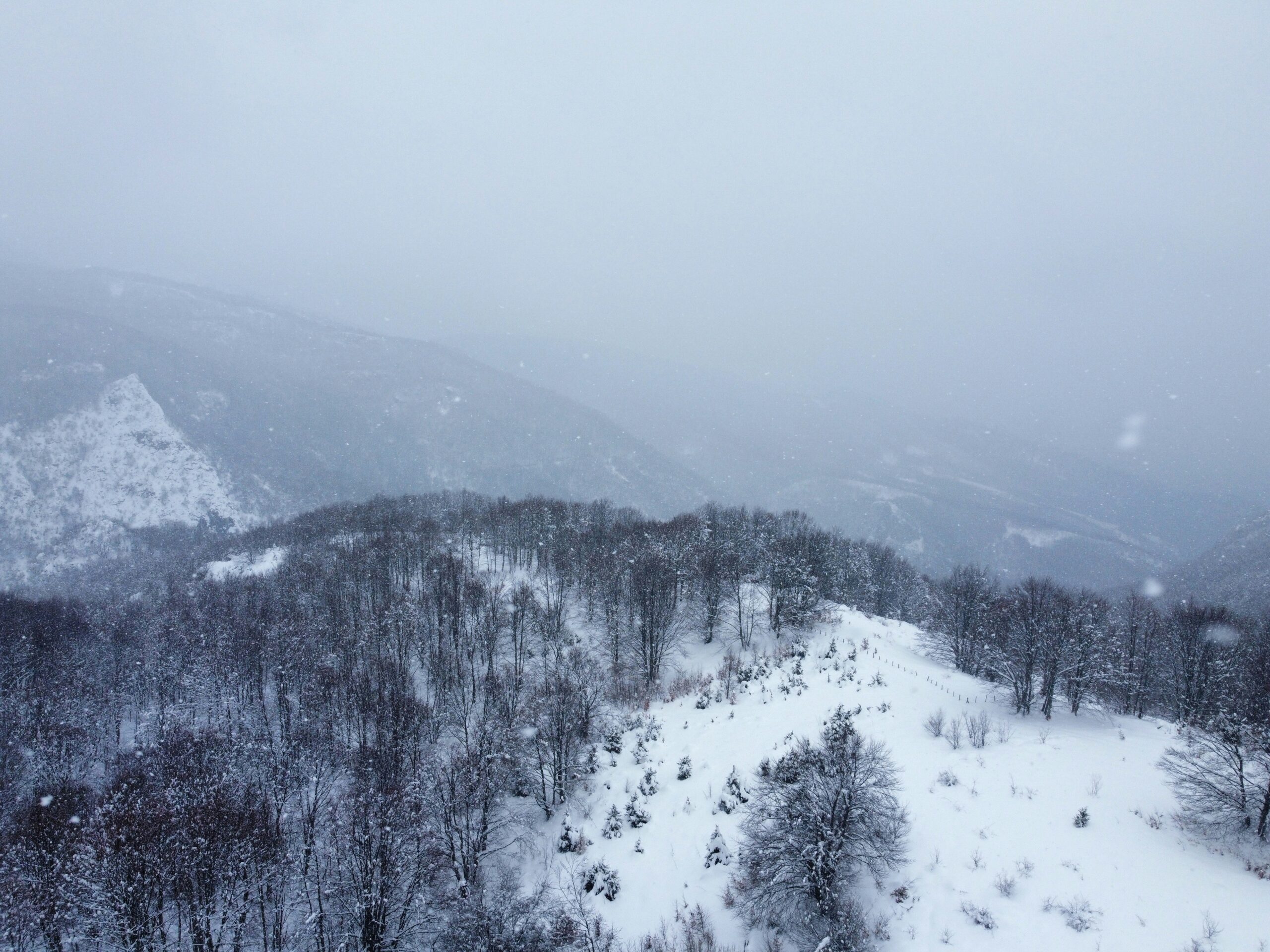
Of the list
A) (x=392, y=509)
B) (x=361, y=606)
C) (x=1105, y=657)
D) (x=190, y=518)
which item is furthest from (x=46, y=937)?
(x=190, y=518)

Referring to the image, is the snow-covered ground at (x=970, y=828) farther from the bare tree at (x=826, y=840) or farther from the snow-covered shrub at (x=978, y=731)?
the bare tree at (x=826, y=840)

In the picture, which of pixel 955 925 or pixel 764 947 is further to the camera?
pixel 764 947

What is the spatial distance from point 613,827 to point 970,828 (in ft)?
53.3

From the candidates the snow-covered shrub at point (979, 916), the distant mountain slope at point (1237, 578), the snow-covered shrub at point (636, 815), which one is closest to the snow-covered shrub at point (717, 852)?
the snow-covered shrub at point (636, 815)

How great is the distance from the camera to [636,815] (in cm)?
2588

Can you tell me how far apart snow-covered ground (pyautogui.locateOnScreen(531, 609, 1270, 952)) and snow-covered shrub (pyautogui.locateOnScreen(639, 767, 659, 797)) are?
0.35 meters

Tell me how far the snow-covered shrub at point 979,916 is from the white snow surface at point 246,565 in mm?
97171

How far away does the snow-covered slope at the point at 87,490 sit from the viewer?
15038cm

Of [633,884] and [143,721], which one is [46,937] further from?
[143,721]

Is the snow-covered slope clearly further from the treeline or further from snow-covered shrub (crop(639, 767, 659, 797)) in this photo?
snow-covered shrub (crop(639, 767, 659, 797))

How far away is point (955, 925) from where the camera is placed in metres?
15.1

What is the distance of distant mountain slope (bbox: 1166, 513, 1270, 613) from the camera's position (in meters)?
136

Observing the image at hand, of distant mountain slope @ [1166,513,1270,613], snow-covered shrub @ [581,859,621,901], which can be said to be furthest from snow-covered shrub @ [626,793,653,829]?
distant mountain slope @ [1166,513,1270,613]

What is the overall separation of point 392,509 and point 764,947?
111m
